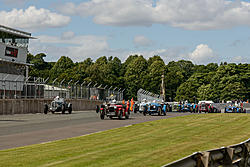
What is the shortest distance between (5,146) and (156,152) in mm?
5197

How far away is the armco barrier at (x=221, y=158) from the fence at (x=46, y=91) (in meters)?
31.3

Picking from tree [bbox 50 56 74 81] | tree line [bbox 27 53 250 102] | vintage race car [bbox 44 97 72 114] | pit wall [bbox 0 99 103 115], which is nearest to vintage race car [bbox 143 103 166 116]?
vintage race car [bbox 44 97 72 114]

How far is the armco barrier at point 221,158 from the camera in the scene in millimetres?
6163

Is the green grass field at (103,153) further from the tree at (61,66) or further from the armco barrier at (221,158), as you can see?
the tree at (61,66)

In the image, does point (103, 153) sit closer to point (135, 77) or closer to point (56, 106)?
point (56, 106)

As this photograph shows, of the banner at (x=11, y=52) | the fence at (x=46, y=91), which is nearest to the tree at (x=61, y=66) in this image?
the banner at (x=11, y=52)

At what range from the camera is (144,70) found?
121 meters

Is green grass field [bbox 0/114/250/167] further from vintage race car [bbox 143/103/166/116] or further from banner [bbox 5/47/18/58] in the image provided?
banner [bbox 5/47/18/58]

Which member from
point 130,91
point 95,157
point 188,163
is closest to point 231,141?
point 95,157

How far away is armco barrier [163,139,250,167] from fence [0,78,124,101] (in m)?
31.3

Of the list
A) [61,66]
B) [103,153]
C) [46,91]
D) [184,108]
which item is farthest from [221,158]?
[61,66]

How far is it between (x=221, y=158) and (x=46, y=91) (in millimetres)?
41394

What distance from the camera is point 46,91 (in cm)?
4769

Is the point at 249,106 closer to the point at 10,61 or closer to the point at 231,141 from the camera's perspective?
the point at 10,61
